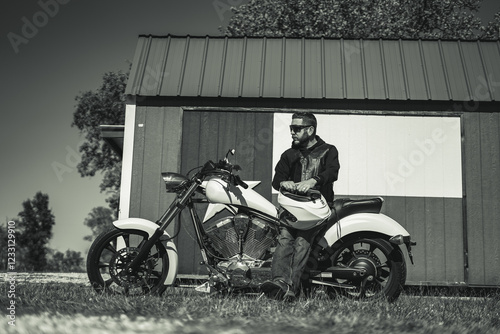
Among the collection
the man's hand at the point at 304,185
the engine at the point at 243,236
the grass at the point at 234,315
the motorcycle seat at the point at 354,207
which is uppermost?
the man's hand at the point at 304,185

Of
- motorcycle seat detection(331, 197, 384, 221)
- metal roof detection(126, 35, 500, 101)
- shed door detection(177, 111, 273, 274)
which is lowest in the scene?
motorcycle seat detection(331, 197, 384, 221)

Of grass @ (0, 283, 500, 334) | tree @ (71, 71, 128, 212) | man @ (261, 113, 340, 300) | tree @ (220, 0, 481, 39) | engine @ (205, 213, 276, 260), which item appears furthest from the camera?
tree @ (71, 71, 128, 212)

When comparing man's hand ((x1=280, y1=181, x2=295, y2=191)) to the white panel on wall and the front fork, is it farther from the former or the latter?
the white panel on wall

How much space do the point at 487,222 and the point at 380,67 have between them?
7.98ft

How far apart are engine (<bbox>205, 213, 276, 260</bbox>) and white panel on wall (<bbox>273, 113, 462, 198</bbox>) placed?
8.28ft

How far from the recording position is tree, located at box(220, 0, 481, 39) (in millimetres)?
20109

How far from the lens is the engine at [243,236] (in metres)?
4.71

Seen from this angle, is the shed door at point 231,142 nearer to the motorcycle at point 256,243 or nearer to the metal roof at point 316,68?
the metal roof at point 316,68

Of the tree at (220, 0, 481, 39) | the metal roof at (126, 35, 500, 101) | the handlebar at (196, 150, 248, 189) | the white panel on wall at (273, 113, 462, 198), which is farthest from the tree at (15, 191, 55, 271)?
the handlebar at (196, 150, 248, 189)

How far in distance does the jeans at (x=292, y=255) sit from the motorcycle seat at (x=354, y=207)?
301 millimetres

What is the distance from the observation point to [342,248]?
15.6ft

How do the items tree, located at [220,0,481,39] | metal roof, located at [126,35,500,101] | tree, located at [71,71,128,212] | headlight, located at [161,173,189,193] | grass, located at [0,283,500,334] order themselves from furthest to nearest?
tree, located at [71,71,128,212] < tree, located at [220,0,481,39] < metal roof, located at [126,35,500,101] < headlight, located at [161,173,189,193] < grass, located at [0,283,500,334]

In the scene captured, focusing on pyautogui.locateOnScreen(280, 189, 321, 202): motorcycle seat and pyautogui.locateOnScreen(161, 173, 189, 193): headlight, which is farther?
pyautogui.locateOnScreen(161, 173, 189, 193): headlight

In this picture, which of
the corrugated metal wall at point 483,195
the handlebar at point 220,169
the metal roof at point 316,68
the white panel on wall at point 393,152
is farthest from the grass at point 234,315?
the metal roof at point 316,68
